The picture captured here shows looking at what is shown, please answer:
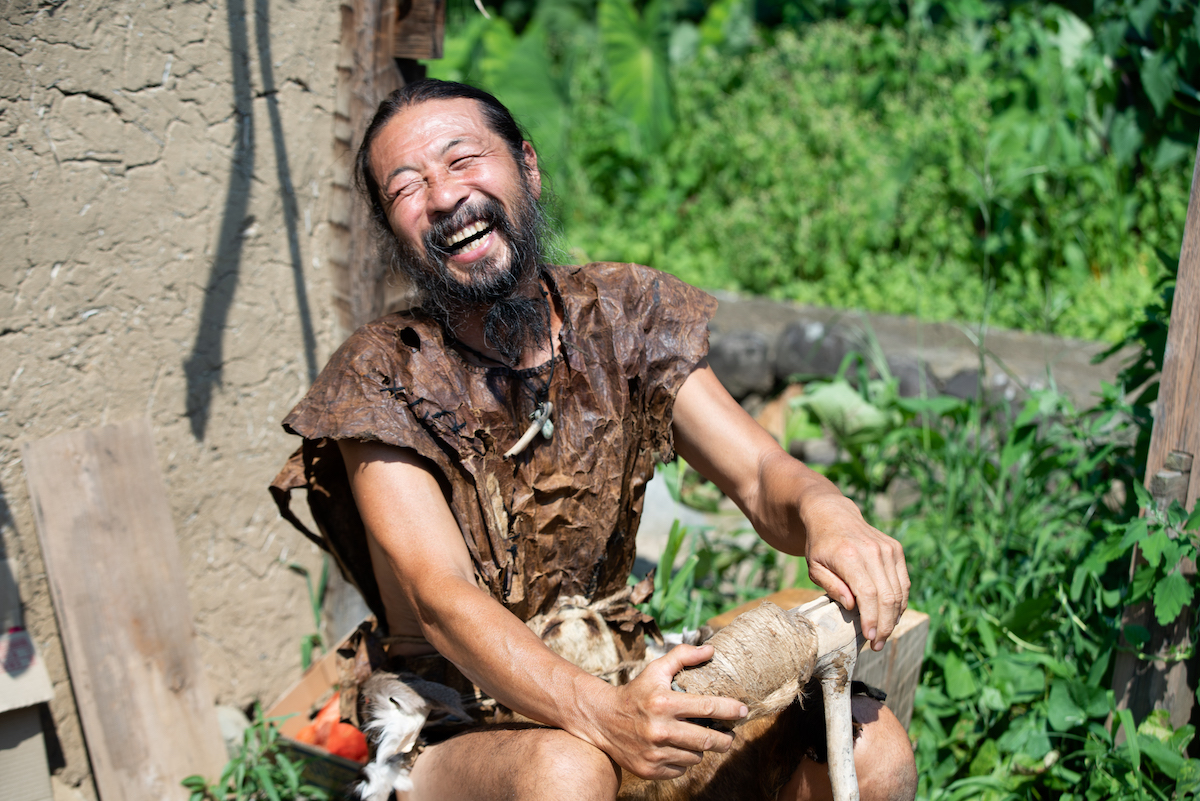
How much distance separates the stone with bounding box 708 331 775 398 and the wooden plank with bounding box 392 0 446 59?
2.24m

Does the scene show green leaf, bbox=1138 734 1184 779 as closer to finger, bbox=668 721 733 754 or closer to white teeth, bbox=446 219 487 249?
finger, bbox=668 721 733 754

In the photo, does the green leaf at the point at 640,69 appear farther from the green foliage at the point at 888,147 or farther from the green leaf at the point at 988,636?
the green leaf at the point at 988,636

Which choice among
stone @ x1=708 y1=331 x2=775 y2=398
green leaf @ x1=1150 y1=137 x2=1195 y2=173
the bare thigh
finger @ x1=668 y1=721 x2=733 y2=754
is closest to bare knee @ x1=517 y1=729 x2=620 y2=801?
the bare thigh

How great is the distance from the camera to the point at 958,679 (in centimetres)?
249

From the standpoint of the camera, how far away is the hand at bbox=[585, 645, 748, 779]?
141 centimetres

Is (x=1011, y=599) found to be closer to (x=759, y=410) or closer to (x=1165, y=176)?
(x=759, y=410)

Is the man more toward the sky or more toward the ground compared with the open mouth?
more toward the ground

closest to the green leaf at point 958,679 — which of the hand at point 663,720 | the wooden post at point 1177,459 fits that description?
the wooden post at point 1177,459

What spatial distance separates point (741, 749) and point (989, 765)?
950 mm

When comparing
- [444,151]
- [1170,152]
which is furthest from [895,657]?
[1170,152]

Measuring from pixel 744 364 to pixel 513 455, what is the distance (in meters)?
2.80

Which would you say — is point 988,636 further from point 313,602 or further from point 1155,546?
point 313,602

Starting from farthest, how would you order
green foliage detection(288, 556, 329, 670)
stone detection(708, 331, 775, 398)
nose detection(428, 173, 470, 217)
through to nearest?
stone detection(708, 331, 775, 398), green foliage detection(288, 556, 329, 670), nose detection(428, 173, 470, 217)

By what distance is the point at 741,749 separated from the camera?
1827 mm
